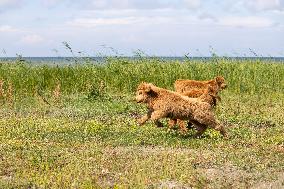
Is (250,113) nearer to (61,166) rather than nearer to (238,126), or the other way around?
(238,126)

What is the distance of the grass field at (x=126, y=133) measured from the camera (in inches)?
340

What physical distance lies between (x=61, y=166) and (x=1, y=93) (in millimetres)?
7634

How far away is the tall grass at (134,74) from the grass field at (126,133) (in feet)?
0.11

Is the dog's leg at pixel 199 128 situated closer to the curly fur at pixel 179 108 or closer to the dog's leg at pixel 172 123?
the curly fur at pixel 179 108

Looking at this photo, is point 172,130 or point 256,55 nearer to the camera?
point 172,130

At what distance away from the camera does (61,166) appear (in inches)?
366

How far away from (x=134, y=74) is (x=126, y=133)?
9069mm

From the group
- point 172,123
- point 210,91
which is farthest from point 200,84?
point 172,123

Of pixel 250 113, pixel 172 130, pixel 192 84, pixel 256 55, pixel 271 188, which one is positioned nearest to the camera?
pixel 271 188

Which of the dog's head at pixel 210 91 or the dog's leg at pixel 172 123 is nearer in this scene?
the dog's head at pixel 210 91

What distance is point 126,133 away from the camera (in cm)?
1231

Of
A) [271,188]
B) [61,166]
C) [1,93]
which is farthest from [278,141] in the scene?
[1,93]

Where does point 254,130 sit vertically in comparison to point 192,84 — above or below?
below

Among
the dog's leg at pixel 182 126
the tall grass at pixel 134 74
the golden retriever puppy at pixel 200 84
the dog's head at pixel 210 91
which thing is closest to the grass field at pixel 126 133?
the tall grass at pixel 134 74
